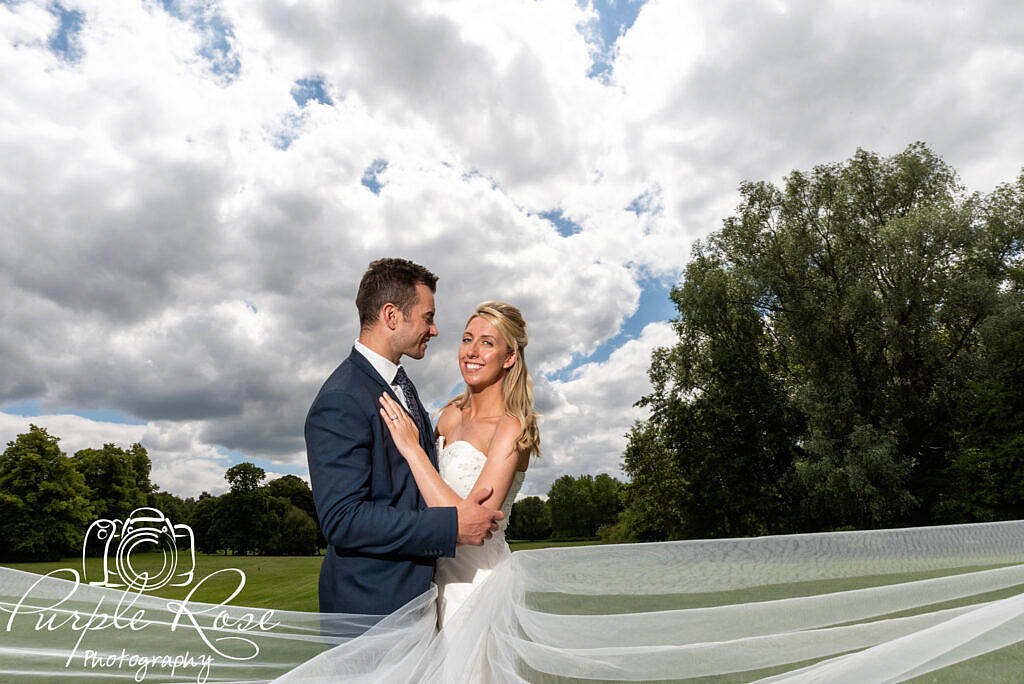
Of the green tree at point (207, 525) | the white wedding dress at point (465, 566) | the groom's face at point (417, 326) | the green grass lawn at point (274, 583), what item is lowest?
the green grass lawn at point (274, 583)

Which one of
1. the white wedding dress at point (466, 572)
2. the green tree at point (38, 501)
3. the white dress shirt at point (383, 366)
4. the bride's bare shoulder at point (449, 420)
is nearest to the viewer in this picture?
the white wedding dress at point (466, 572)

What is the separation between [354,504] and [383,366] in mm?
710

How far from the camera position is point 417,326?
9.63ft

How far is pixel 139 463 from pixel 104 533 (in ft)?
172

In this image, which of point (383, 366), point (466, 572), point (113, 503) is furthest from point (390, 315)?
point (113, 503)

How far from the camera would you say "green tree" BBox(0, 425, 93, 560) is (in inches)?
1502

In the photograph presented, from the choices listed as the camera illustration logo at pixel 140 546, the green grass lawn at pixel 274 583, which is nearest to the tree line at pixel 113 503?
the green grass lawn at pixel 274 583

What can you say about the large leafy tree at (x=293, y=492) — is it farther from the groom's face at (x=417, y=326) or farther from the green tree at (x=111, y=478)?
the groom's face at (x=417, y=326)

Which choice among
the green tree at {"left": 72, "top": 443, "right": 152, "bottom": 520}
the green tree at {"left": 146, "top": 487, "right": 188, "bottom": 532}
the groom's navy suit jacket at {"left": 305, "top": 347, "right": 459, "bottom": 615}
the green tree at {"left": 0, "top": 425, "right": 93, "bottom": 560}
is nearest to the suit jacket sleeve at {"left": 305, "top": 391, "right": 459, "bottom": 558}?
the groom's navy suit jacket at {"left": 305, "top": 347, "right": 459, "bottom": 615}

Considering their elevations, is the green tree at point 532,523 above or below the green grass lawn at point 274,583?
above

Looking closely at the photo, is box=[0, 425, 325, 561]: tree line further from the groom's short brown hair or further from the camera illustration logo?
the groom's short brown hair

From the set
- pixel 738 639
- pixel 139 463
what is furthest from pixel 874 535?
pixel 139 463

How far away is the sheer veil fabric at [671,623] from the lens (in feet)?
8.30

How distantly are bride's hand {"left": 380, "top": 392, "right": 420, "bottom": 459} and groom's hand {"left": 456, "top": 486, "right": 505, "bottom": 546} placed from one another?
318mm
